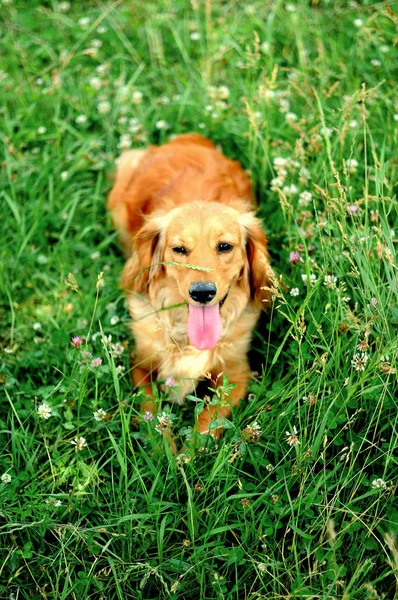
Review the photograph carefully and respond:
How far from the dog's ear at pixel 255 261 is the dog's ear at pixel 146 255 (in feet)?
1.43

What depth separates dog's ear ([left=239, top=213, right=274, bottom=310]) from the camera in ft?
10.7

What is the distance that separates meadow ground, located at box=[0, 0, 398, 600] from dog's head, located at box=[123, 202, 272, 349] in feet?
0.66

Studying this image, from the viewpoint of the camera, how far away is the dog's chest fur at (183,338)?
3.25 meters

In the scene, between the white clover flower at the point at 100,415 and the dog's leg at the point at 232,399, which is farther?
the dog's leg at the point at 232,399

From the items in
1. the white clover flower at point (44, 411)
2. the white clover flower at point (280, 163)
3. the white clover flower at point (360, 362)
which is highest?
the white clover flower at point (280, 163)

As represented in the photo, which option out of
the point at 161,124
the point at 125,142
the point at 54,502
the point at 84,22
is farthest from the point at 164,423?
the point at 84,22

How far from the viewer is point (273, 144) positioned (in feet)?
12.6

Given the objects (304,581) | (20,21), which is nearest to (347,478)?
(304,581)

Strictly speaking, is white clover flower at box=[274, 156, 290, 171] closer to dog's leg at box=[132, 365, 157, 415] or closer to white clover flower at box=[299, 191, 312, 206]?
white clover flower at box=[299, 191, 312, 206]

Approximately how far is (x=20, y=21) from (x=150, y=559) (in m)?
4.39

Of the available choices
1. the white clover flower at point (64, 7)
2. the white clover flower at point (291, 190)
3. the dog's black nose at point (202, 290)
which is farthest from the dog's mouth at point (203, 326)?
the white clover flower at point (64, 7)

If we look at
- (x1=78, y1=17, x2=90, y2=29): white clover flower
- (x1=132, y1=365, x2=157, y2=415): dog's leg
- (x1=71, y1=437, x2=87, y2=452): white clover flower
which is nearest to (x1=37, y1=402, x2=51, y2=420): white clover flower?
(x1=71, y1=437, x2=87, y2=452): white clover flower

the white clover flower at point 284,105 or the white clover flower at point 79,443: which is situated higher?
the white clover flower at point 284,105

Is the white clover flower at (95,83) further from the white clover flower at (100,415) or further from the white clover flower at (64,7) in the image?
the white clover flower at (100,415)
